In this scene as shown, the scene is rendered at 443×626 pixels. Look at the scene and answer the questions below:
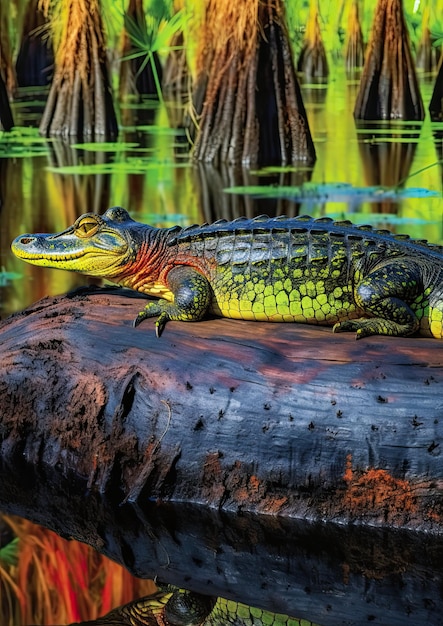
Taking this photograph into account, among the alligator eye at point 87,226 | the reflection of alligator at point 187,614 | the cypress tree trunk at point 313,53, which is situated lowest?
the reflection of alligator at point 187,614

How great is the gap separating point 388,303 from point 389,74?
3.64 m

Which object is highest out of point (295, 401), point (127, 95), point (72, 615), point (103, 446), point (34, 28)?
point (34, 28)

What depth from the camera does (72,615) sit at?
9.50ft

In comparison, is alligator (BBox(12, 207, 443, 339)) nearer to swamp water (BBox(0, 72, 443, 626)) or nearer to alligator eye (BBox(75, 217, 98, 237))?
alligator eye (BBox(75, 217, 98, 237))

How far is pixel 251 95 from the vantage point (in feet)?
20.8

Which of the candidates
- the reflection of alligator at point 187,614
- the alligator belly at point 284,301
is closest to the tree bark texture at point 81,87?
the alligator belly at point 284,301

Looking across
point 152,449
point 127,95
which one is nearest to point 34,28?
point 127,95

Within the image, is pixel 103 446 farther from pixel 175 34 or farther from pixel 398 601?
pixel 175 34

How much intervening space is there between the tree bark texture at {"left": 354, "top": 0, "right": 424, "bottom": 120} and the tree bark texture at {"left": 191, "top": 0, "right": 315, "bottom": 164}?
1.67 ft

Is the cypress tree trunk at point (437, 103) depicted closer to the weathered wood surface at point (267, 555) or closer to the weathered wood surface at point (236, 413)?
the weathered wood surface at point (236, 413)

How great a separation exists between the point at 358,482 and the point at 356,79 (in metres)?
4.18

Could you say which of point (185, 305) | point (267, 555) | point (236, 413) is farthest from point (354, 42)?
point (267, 555)

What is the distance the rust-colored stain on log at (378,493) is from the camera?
314 cm

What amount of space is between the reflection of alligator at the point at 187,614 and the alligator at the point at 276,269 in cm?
99
